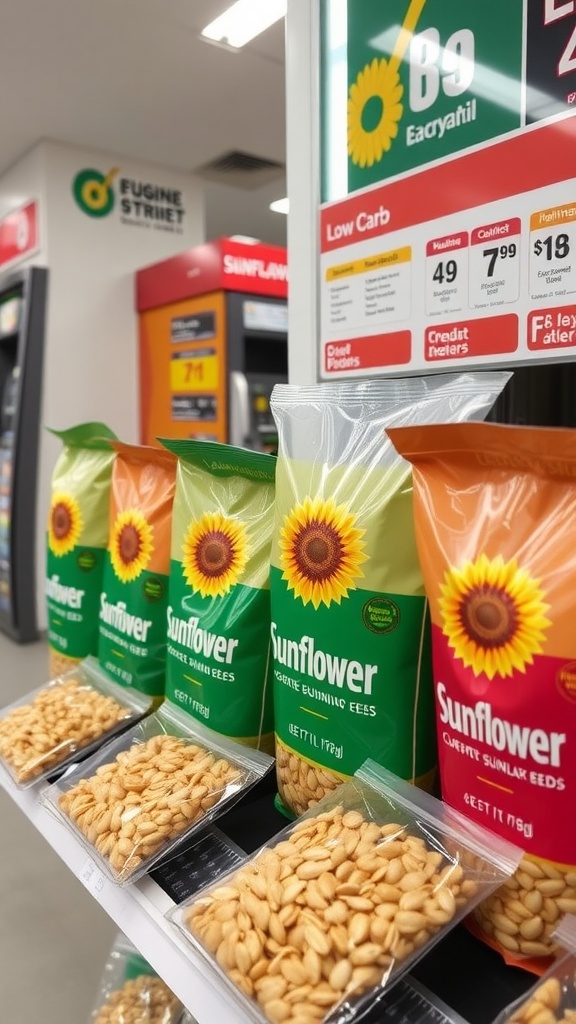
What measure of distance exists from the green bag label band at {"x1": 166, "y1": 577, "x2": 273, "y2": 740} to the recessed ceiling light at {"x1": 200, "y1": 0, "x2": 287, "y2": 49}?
3138 mm

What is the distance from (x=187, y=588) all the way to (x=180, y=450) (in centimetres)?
19

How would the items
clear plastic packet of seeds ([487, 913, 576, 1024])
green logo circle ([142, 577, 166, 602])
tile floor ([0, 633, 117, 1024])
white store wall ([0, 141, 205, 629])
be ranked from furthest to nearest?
white store wall ([0, 141, 205, 629])
tile floor ([0, 633, 117, 1024])
green logo circle ([142, 577, 166, 602])
clear plastic packet of seeds ([487, 913, 576, 1024])

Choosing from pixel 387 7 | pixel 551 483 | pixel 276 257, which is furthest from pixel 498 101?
pixel 276 257

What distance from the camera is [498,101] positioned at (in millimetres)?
1034

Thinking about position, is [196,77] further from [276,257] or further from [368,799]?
[368,799]

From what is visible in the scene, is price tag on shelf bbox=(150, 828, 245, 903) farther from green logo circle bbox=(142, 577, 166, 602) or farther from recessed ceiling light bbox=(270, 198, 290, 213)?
recessed ceiling light bbox=(270, 198, 290, 213)

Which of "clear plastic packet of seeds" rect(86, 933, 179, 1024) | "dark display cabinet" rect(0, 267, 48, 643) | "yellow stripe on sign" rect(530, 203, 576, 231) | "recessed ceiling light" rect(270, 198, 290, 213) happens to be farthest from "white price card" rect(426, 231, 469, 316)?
"recessed ceiling light" rect(270, 198, 290, 213)

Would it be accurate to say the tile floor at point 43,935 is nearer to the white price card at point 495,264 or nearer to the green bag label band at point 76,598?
the green bag label band at point 76,598

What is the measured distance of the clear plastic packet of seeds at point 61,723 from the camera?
1.08 meters

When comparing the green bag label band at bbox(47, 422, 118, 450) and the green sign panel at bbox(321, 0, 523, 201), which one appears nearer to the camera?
the green sign panel at bbox(321, 0, 523, 201)

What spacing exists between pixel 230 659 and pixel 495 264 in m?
0.65

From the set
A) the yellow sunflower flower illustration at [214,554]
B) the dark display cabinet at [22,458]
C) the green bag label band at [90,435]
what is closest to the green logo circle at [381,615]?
the yellow sunflower flower illustration at [214,554]

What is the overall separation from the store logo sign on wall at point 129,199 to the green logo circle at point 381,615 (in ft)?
15.0

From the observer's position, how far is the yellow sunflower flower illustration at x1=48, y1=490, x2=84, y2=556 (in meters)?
1.36
